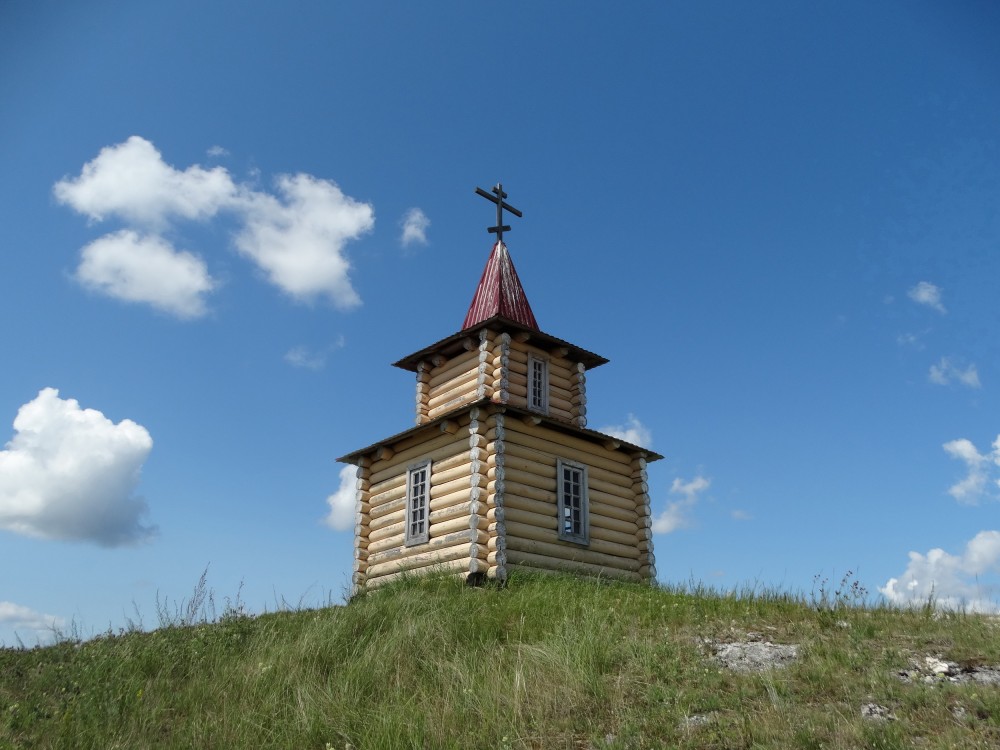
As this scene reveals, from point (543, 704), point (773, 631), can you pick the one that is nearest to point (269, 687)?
point (543, 704)

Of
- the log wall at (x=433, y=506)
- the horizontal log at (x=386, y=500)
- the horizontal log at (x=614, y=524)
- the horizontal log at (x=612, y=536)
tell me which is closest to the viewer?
the log wall at (x=433, y=506)

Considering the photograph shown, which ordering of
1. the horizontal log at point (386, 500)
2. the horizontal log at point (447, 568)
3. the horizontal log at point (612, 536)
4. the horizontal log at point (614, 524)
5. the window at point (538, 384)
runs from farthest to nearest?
the window at point (538, 384) < the horizontal log at point (386, 500) < the horizontal log at point (614, 524) < the horizontal log at point (612, 536) < the horizontal log at point (447, 568)

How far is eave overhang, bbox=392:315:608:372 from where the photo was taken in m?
19.5

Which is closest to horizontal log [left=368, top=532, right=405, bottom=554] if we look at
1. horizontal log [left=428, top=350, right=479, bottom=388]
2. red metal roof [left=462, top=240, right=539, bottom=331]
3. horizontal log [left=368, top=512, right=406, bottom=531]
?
horizontal log [left=368, top=512, right=406, bottom=531]

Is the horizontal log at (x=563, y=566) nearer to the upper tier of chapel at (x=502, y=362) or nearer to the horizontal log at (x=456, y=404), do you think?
the upper tier of chapel at (x=502, y=362)

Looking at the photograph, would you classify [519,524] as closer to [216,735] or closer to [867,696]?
[216,735]

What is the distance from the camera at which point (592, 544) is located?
725 inches

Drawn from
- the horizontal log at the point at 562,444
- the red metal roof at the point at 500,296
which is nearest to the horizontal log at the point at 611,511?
the horizontal log at the point at 562,444

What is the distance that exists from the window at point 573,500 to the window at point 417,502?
306 centimetres

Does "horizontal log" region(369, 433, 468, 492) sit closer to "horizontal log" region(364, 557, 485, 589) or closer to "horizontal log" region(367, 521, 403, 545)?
"horizontal log" region(367, 521, 403, 545)

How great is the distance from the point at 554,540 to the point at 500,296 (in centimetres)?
676

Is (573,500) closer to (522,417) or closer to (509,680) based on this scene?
(522,417)

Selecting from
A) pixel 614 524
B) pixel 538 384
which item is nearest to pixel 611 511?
pixel 614 524

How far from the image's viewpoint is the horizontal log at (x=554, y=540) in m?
16.9
